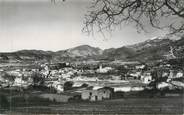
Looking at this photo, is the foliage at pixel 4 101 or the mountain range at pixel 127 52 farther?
the foliage at pixel 4 101

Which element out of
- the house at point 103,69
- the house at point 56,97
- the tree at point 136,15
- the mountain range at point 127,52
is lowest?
the house at point 56,97

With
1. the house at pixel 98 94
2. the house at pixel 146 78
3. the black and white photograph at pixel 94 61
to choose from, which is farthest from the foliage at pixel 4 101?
the house at pixel 146 78

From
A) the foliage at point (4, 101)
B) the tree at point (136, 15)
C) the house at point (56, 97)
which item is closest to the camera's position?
the tree at point (136, 15)

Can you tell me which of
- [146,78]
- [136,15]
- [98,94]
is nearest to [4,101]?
[98,94]

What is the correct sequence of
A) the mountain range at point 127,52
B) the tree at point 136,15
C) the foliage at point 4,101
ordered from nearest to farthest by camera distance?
1. the tree at point 136,15
2. the mountain range at point 127,52
3. the foliage at point 4,101

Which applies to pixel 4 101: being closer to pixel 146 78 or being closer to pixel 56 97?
pixel 56 97

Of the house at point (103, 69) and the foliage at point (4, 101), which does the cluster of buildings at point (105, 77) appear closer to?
the house at point (103, 69)

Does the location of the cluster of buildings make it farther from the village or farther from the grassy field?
the grassy field
